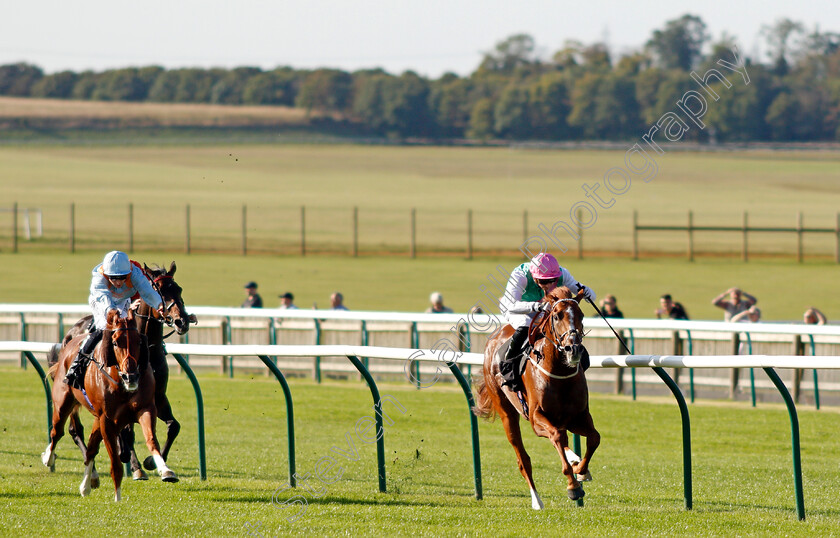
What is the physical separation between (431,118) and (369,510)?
70352 mm

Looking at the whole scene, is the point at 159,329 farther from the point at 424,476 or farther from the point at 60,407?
the point at 424,476

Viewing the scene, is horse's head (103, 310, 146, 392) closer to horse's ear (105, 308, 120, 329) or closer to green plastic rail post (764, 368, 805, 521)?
horse's ear (105, 308, 120, 329)

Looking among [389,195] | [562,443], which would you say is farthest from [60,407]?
[389,195]

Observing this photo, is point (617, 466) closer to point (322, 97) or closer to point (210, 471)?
point (210, 471)

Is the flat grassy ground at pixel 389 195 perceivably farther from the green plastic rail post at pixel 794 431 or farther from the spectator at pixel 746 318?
the green plastic rail post at pixel 794 431

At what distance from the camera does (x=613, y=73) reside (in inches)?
3199

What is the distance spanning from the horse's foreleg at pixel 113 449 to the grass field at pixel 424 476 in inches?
4.9

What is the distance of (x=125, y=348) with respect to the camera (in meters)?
7.00

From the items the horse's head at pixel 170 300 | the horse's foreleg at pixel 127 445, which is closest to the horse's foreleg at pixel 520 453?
the horse's head at pixel 170 300

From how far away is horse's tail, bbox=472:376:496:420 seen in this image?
285 inches

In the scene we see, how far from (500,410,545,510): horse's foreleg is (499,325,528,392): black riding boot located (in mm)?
314

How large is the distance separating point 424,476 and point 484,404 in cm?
142

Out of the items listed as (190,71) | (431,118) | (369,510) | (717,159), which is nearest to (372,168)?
(431,118)

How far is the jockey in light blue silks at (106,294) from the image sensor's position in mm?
7430
